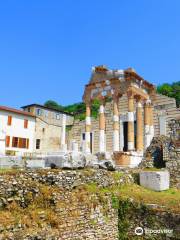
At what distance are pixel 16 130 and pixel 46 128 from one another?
498 centimetres

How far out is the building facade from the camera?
3875cm

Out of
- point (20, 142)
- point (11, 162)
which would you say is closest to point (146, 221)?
point (11, 162)

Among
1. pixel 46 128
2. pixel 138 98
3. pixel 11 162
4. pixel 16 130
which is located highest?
pixel 138 98

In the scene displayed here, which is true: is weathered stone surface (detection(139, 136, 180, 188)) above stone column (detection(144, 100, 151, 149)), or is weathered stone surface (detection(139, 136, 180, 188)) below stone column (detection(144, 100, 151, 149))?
below

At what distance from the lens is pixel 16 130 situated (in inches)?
1423

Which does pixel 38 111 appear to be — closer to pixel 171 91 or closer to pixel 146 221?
pixel 171 91

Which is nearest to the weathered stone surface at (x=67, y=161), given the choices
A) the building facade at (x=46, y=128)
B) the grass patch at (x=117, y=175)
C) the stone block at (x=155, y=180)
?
the grass patch at (x=117, y=175)

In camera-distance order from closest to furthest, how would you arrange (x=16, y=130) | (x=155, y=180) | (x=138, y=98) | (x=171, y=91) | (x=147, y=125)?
1. (x=155, y=180)
2. (x=138, y=98)
3. (x=147, y=125)
4. (x=16, y=130)
5. (x=171, y=91)

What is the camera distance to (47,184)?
9.38m

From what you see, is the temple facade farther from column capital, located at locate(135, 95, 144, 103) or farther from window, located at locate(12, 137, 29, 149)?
window, located at locate(12, 137, 29, 149)

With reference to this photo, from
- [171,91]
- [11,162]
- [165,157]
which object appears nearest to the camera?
[11,162]

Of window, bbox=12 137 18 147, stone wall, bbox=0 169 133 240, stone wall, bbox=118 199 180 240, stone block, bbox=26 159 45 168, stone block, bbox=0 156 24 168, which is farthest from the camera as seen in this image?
window, bbox=12 137 18 147

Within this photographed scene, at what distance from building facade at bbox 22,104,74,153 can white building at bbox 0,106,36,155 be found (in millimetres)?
1021

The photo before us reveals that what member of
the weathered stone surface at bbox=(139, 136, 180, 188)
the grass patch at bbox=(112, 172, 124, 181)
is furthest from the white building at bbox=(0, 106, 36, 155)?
the grass patch at bbox=(112, 172, 124, 181)
